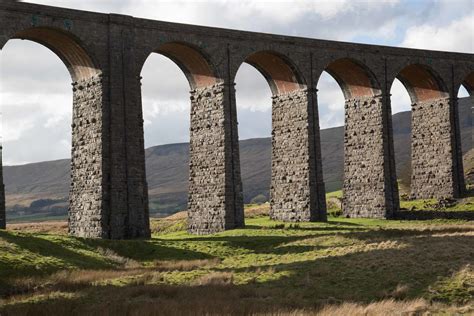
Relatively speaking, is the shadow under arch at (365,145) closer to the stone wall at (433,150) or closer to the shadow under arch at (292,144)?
the shadow under arch at (292,144)

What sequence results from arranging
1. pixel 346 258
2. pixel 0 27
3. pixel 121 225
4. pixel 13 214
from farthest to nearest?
pixel 13 214
pixel 121 225
pixel 0 27
pixel 346 258

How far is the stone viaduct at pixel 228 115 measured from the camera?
3466 centimetres

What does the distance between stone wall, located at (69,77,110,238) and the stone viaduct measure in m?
0.06

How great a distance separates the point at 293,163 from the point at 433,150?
1340 cm

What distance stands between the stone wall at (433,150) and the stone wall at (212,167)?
1804 cm

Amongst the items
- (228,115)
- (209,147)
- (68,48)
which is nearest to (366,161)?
(228,115)

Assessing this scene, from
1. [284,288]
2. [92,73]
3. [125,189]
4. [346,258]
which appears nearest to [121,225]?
[125,189]

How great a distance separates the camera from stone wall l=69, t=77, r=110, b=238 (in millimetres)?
34281

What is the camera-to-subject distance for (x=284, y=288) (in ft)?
63.8

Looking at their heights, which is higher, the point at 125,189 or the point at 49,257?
the point at 125,189

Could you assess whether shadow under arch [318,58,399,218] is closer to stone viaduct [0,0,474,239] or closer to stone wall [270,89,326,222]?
stone viaduct [0,0,474,239]

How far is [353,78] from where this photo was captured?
154ft

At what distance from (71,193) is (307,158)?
13.8 metres

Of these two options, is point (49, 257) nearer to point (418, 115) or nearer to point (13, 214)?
point (418, 115)
